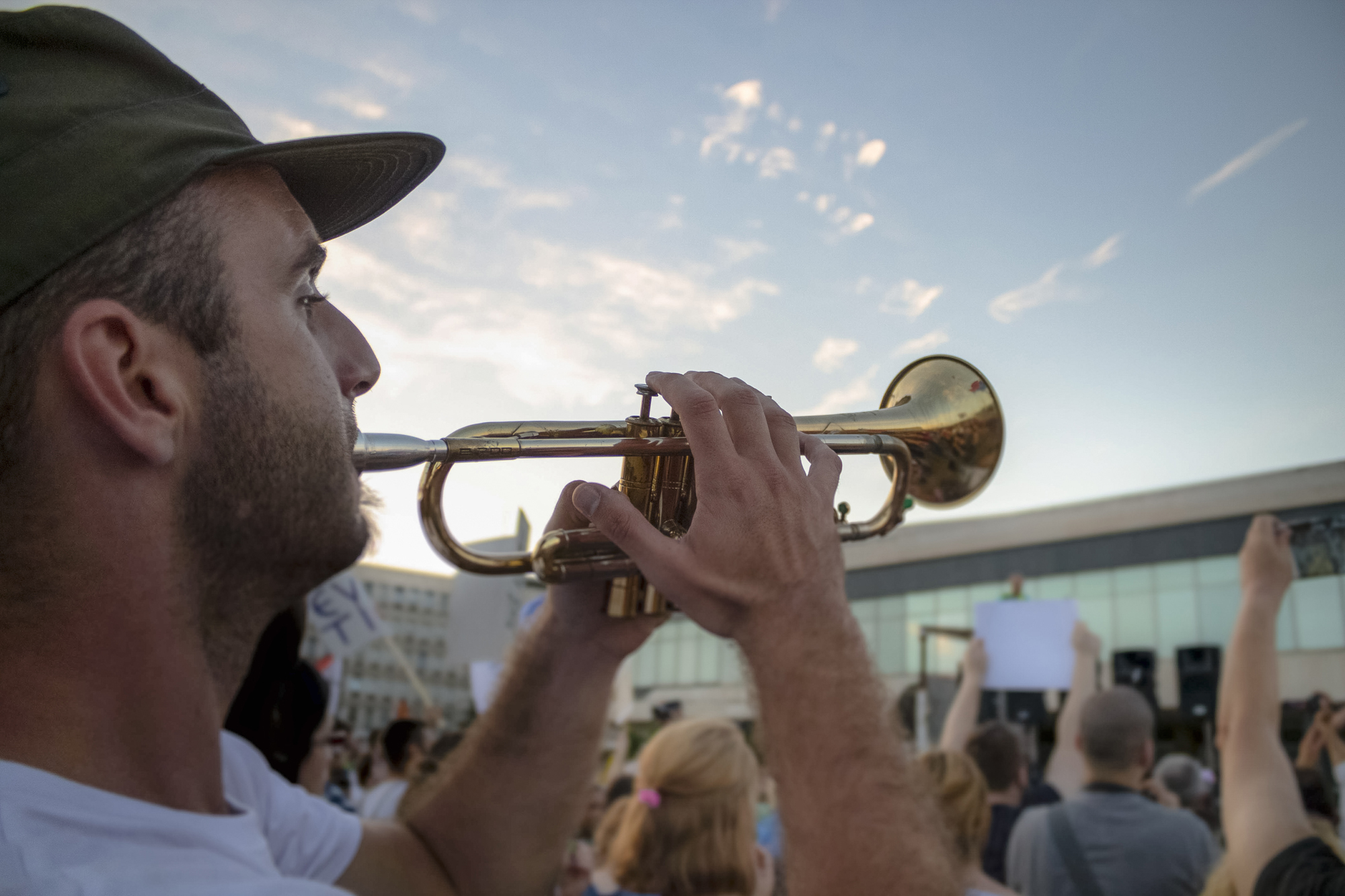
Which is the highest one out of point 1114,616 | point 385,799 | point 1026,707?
point 1114,616

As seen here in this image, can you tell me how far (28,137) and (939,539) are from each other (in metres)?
42.2

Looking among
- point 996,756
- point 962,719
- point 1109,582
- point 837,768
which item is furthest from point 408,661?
point 837,768

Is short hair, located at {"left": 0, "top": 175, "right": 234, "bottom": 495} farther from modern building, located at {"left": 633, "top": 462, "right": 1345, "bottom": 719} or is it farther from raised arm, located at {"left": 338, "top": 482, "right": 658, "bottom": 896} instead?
modern building, located at {"left": 633, "top": 462, "right": 1345, "bottom": 719}

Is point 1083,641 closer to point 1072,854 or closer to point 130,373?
point 1072,854

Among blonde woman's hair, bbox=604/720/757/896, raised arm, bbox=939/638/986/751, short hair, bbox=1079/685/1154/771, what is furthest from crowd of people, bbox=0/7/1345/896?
raised arm, bbox=939/638/986/751

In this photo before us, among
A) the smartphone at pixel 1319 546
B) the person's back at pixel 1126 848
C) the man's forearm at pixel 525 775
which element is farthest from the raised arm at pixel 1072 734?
the man's forearm at pixel 525 775

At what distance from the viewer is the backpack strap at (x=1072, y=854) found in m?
3.78

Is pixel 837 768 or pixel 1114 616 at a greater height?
pixel 1114 616

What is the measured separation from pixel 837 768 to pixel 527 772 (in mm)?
1137

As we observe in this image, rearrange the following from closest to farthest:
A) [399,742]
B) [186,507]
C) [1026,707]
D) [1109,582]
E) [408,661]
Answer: [186,507]
[399,742]
[1026,707]
[1109,582]
[408,661]

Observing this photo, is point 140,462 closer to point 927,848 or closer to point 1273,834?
point 927,848

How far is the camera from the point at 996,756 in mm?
4953

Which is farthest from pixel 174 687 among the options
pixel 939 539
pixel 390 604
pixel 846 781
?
pixel 390 604

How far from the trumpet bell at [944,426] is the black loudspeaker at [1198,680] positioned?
89.8 feet
